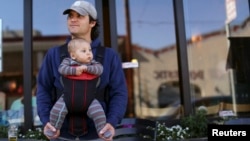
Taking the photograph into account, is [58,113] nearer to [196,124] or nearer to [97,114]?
[97,114]

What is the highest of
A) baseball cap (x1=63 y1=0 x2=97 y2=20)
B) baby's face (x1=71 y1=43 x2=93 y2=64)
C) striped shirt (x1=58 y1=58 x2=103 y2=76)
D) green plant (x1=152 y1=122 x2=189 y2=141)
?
baseball cap (x1=63 y1=0 x2=97 y2=20)

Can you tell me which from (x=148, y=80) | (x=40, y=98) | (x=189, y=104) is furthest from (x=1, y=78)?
(x=40, y=98)

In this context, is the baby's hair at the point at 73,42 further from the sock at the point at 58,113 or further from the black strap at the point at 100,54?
the sock at the point at 58,113

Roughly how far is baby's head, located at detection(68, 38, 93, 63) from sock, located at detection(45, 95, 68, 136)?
191 millimetres

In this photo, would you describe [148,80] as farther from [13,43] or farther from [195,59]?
[13,43]

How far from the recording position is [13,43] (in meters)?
7.87

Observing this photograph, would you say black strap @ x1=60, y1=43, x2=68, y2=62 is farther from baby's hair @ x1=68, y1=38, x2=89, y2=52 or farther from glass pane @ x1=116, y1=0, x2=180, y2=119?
glass pane @ x1=116, y1=0, x2=180, y2=119

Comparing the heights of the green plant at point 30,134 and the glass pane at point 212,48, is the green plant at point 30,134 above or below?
below

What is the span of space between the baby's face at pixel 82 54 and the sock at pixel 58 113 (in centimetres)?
19

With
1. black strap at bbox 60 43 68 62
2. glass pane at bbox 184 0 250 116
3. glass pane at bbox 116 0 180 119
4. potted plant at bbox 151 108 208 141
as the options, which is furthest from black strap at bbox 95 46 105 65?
glass pane at bbox 116 0 180 119

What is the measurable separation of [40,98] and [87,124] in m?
0.25

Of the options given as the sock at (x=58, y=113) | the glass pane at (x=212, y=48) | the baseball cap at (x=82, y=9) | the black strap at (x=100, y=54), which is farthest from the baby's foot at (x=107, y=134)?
the glass pane at (x=212, y=48)

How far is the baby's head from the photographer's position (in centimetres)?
167

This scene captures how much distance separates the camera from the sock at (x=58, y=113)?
1669mm
